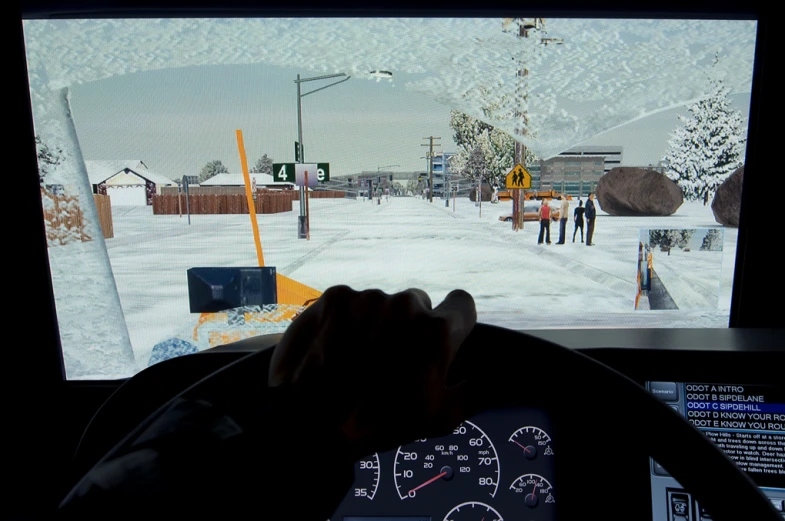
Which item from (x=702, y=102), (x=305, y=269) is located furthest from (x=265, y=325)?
(x=702, y=102)

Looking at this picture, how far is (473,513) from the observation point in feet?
4.42

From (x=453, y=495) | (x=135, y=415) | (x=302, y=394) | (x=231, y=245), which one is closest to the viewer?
(x=302, y=394)

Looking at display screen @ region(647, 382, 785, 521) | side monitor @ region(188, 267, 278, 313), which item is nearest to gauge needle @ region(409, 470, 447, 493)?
display screen @ region(647, 382, 785, 521)

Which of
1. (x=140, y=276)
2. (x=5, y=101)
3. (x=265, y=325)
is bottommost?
(x=265, y=325)

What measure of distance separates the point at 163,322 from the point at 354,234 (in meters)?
0.74

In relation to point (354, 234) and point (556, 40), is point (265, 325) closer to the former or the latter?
point (354, 234)

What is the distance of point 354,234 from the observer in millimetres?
2176

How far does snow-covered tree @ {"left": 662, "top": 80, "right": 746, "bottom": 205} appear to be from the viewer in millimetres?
1943

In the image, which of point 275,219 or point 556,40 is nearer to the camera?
point 556,40

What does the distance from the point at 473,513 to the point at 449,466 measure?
4.6 inches

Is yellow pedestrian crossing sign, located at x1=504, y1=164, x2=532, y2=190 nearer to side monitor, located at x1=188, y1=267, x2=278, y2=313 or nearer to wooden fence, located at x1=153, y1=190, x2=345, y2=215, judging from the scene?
wooden fence, located at x1=153, y1=190, x2=345, y2=215

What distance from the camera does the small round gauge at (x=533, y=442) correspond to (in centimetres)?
136

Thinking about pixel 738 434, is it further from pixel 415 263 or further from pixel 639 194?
pixel 415 263

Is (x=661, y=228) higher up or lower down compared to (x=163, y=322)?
higher up
